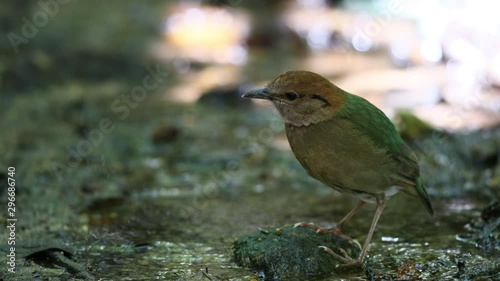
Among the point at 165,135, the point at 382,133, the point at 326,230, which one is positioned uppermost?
the point at 165,135

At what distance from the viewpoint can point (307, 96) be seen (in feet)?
16.6

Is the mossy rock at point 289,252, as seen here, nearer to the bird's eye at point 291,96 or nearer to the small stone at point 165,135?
the bird's eye at point 291,96

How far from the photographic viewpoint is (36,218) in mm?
6043

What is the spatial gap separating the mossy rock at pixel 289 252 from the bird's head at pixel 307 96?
745 mm

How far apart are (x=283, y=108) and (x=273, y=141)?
302 cm

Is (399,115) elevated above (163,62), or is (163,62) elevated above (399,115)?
(163,62)

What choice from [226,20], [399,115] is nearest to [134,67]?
[226,20]

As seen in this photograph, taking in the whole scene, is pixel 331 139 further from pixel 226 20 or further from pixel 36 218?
pixel 226 20

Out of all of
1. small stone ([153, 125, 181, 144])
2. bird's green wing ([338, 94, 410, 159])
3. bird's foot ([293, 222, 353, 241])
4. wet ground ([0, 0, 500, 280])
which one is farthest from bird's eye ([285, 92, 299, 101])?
small stone ([153, 125, 181, 144])

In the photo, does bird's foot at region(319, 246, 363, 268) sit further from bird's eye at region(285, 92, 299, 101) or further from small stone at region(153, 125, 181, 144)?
small stone at region(153, 125, 181, 144)

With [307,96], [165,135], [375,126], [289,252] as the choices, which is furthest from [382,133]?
[165,135]

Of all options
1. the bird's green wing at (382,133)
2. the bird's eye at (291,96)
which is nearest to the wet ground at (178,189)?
the bird's green wing at (382,133)

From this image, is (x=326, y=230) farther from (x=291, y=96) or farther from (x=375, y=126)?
(x=291, y=96)

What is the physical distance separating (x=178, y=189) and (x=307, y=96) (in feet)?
7.45
